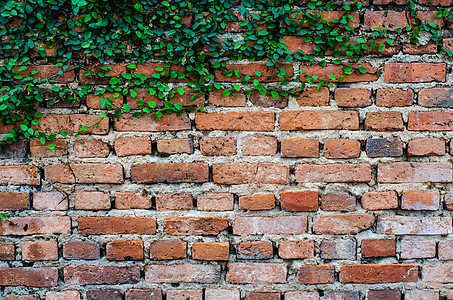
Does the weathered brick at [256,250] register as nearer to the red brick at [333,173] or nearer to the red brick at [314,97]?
the red brick at [333,173]

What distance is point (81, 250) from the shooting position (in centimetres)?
115

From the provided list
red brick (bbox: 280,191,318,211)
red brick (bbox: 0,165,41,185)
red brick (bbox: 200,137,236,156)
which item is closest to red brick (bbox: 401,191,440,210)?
red brick (bbox: 280,191,318,211)

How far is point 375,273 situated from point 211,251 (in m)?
0.64

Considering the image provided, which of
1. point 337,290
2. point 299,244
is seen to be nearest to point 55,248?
point 299,244

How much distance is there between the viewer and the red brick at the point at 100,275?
1155 mm

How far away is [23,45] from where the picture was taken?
1134mm

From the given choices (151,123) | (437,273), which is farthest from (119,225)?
(437,273)

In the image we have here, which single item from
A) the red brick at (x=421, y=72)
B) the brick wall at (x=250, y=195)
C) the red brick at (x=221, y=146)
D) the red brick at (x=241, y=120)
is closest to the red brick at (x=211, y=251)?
the brick wall at (x=250, y=195)

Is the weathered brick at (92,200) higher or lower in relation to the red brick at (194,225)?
higher

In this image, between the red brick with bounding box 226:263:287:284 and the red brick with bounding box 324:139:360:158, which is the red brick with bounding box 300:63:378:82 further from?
the red brick with bounding box 226:263:287:284

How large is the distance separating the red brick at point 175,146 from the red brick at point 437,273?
3.35 feet

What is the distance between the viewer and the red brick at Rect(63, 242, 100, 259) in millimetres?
1153

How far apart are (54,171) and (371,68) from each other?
128 cm

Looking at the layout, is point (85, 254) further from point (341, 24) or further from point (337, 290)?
point (341, 24)
